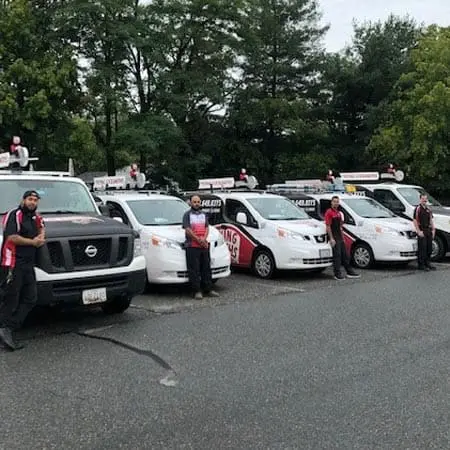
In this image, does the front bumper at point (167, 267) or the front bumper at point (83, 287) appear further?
the front bumper at point (167, 267)

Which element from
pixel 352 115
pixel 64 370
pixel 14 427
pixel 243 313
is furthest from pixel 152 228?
pixel 352 115

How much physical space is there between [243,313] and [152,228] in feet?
8.33

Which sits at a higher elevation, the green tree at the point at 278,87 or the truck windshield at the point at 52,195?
the green tree at the point at 278,87

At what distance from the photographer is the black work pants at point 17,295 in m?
6.74

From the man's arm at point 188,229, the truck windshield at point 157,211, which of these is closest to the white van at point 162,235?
the truck windshield at point 157,211

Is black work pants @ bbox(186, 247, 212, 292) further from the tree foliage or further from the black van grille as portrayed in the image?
the tree foliage

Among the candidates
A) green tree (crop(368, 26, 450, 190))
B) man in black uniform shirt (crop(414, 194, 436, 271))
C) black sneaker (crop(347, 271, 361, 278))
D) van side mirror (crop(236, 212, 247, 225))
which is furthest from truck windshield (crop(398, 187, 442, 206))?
green tree (crop(368, 26, 450, 190))

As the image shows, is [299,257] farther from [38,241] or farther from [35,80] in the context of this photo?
[35,80]

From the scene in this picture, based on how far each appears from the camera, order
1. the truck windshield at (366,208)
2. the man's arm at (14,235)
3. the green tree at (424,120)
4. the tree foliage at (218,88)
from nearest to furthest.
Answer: the man's arm at (14,235)
the truck windshield at (366,208)
the green tree at (424,120)
the tree foliage at (218,88)

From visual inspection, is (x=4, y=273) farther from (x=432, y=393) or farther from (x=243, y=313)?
(x=432, y=393)

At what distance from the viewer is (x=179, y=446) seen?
4180 mm

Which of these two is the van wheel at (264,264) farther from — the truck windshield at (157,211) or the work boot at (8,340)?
the work boot at (8,340)

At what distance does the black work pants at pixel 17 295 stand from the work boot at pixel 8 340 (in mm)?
71

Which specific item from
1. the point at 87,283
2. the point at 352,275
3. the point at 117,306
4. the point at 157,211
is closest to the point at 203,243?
the point at 157,211
